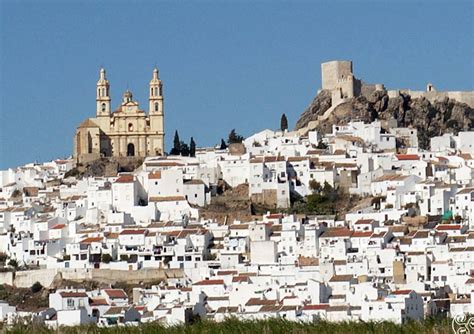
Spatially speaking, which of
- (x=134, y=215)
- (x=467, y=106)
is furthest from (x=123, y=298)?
(x=467, y=106)

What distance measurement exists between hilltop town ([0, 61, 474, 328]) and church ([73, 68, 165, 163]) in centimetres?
5

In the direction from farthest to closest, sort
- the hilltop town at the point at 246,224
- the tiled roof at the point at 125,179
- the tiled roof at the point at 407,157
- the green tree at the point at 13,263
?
1. the tiled roof at the point at 407,157
2. the tiled roof at the point at 125,179
3. the green tree at the point at 13,263
4. the hilltop town at the point at 246,224

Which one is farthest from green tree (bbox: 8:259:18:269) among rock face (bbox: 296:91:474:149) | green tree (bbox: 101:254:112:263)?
rock face (bbox: 296:91:474:149)

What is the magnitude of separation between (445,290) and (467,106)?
2249 cm

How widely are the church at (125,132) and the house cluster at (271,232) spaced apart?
1.56 meters

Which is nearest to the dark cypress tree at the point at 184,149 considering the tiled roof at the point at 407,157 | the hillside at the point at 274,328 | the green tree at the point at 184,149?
the green tree at the point at 184,149

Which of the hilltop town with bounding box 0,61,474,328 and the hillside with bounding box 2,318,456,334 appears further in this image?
the hilltop town with bounding box 0,61,474,328

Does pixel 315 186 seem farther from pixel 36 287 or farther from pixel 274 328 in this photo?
pixel 274 328

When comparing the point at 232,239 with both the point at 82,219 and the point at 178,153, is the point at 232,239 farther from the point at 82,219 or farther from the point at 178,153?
the point at 178,153

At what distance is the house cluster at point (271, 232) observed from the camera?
37.3 meters

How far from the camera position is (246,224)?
46625 mm

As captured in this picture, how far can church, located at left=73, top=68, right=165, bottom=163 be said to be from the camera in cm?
5778

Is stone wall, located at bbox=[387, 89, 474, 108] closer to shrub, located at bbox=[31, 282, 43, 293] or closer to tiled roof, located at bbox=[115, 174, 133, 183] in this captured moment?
tiled roof, located at bbox=[115, 174, 133, 183]

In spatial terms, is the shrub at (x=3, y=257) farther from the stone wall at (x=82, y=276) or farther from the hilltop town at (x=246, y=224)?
the stone wall at (x=82, y=276)
